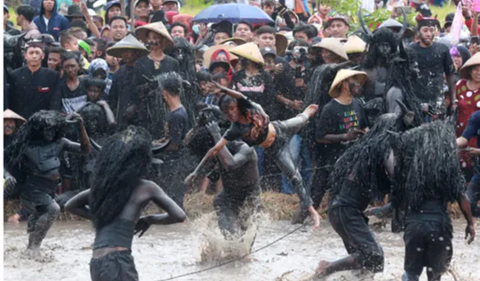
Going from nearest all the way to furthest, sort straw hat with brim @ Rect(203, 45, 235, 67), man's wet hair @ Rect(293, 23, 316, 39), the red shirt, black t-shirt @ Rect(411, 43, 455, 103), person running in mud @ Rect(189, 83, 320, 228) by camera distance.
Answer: person running in mud @ Rect(189, 83, 320, 228)
the red shirt
black t-shirt @ Rect(411, 43, 455, 103)
straw hat with brim @ Rect(203, 45, 235, 67)
man's wet hair @ Rect(293, 23, 316, 39)

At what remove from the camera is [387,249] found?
11.2 metres

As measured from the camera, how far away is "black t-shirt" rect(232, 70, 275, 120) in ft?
42.7

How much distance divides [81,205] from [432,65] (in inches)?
246

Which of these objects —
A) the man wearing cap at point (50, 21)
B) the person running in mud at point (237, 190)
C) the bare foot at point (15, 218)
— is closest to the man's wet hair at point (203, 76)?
the person running in mud at point (237, 190)

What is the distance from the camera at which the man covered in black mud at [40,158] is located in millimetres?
10672

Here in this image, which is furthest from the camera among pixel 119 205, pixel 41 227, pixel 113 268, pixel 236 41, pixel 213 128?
pixel 236 41

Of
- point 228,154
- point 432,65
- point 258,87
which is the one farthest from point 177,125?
point 432,65

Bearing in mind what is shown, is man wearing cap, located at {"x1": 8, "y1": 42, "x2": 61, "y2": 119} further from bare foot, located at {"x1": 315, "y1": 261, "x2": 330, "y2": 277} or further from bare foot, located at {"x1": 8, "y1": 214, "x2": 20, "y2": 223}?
bare foot, located at {"x1": 315, "y1": 261, "x2": 330, "y2": 277}

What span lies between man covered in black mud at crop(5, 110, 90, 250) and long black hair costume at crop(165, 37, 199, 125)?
2257mm

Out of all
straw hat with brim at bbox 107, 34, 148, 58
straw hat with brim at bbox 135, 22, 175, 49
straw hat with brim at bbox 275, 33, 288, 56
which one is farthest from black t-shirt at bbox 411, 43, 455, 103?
straw hat with brim at bbox 107, 34, 148, 58

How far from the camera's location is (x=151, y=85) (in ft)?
41.3

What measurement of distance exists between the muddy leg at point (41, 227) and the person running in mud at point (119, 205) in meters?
2.90

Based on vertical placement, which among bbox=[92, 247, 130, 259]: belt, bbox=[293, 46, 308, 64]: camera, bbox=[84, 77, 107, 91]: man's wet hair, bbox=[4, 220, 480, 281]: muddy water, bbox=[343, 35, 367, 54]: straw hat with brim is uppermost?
bbox=[343, 35, 367, 54]: straw hat with brim

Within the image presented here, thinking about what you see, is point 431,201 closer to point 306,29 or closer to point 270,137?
point 270,137
